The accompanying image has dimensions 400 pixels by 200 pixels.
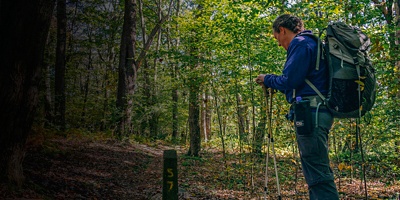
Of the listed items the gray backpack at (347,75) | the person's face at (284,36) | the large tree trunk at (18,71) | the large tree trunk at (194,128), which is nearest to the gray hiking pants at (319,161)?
the gray backpack at (347,75)

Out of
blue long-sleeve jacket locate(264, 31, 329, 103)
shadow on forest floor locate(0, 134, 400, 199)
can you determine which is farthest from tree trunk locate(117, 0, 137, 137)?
blue long-sleeve jacket locate(264, 31, 329, 103)

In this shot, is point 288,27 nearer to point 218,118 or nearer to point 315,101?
point 315,101

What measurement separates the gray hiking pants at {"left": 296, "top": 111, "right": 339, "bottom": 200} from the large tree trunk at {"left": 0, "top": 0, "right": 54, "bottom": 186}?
347cm

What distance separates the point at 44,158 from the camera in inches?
273

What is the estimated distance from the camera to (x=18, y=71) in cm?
376

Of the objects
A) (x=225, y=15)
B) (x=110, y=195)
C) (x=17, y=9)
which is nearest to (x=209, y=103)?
(x=225, y=15)

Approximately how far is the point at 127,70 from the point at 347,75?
37.4ft

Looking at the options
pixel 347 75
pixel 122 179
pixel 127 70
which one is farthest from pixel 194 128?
pixel 347 75

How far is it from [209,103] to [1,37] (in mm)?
5805

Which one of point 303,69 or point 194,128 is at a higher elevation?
point 303,69

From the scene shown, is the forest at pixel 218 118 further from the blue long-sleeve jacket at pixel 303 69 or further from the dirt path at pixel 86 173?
the blue long-sleeve jacket at pixel 303 69

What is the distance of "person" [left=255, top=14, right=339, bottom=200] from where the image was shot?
2.64 m

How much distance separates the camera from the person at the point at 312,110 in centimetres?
264

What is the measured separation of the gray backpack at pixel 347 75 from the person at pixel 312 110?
0.07 metres
